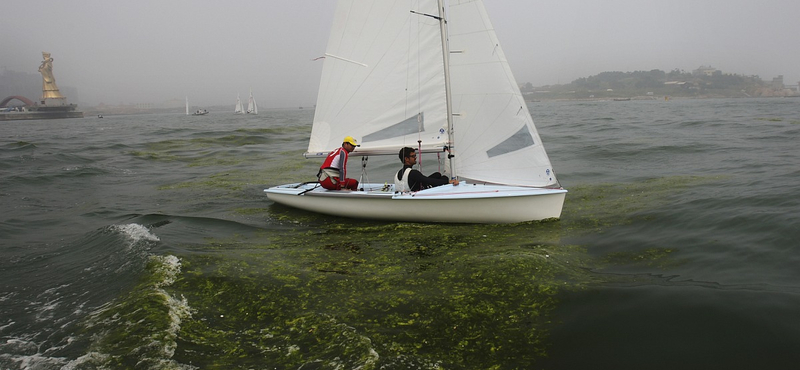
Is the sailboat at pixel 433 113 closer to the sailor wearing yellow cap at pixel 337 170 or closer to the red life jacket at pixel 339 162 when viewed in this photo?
the sailor wearing yellow cap at pixel 337 170

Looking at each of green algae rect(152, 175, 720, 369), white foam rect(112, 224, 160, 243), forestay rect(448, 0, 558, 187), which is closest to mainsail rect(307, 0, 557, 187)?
forestay rect(448, 0, 558, 187)

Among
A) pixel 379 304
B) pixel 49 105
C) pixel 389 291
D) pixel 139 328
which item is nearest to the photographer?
pixel 139 328

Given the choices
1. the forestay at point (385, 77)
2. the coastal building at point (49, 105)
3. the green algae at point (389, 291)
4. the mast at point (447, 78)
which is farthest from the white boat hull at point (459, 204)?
the coastal building at point (49, 105)

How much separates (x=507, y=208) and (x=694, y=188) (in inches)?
200

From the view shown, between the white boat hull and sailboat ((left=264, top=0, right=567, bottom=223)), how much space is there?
2 cm

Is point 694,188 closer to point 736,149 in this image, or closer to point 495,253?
point 495,253

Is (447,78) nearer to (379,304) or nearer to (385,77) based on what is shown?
(385,77)

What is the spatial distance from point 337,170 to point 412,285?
4.42 meters

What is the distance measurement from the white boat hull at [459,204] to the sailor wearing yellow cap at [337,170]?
361mm

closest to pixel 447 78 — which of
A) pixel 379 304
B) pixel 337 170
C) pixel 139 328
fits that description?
pixel 337 170

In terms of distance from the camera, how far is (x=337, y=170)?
9656 mm

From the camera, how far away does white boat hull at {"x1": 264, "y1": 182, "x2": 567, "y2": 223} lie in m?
8.16

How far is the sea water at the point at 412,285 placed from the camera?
165 inches

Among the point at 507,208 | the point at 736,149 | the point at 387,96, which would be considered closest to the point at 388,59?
the point at 387,96
